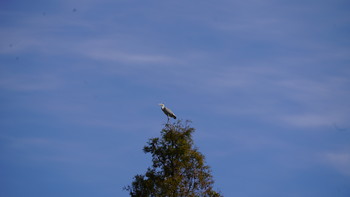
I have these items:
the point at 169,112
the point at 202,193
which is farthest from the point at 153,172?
the point at 169,112

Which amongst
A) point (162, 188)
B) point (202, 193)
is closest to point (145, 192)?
point (162, 188)

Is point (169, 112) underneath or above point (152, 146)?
above

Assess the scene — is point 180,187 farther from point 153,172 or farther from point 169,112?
point 169,112

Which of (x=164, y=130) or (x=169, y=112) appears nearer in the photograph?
(x=164, y=130)

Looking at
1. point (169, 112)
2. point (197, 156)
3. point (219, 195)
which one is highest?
point (169, 112)

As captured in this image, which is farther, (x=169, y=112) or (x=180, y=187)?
(x=169, y=112)

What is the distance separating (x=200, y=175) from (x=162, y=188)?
251cm

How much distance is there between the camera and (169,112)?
3656cm

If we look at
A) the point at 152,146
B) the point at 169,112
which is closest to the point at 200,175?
the point at 152,146

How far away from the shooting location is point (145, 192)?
30.9 m

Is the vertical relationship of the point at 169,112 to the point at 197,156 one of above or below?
above

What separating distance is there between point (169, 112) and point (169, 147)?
5.44m

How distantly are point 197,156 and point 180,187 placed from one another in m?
2.30

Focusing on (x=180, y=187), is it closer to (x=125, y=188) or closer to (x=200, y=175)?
(x=200, y=175)
